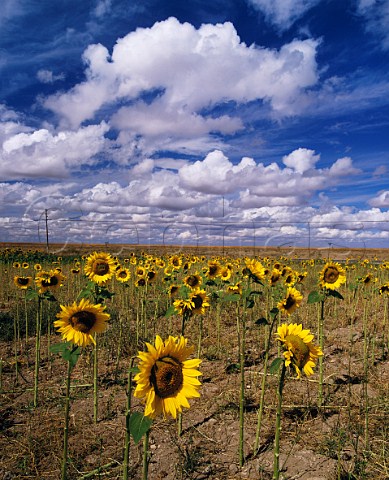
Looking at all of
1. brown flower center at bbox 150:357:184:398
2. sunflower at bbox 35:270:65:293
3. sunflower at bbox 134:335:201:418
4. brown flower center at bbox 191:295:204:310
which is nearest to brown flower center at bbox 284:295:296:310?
brown flower center at bbox 191:295:204:310

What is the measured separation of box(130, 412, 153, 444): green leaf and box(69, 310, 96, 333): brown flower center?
3.85 feet

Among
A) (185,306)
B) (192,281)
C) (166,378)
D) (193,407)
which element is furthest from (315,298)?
(166,378)

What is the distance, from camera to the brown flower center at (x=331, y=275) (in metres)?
5.12

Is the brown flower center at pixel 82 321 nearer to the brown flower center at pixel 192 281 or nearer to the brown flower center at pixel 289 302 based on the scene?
the brown flower center at pixel 289 302

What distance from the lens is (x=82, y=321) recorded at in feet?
9.98

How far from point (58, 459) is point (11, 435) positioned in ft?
3.02

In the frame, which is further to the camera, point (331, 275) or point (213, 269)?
point (213, 269)

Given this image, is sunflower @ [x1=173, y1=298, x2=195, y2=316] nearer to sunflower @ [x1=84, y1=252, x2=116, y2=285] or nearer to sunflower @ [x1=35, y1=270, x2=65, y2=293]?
sunflower @ [x1=84, y1=252, x2=116, y2=285]

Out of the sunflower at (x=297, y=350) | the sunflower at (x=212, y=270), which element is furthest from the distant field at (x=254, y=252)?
the sunflower at (x=297, y=350)

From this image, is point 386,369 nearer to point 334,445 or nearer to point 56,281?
point 334,445

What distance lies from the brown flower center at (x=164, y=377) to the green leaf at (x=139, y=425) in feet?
0.68

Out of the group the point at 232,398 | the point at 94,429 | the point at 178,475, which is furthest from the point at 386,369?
the point at 94,429

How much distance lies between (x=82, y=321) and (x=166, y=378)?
1.10 m

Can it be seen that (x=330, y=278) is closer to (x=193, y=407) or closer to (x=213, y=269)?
(x=213, y=269)
